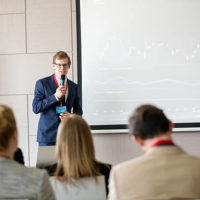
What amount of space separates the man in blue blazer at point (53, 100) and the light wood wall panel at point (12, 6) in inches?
49.1

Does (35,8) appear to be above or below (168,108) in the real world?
above

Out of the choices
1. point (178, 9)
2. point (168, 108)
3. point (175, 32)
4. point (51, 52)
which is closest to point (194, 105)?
point (168, 108)

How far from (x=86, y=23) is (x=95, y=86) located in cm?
84

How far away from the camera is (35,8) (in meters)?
4.59

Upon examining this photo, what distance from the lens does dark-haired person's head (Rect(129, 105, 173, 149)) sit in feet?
5.12

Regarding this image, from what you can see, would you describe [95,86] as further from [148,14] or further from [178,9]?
[178,9]

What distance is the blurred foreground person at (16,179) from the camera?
1.43m

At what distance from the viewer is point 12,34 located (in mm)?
4621

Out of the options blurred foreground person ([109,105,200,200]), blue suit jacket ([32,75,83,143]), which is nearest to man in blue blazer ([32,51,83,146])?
blue suit jacket ([32,75,83,143])

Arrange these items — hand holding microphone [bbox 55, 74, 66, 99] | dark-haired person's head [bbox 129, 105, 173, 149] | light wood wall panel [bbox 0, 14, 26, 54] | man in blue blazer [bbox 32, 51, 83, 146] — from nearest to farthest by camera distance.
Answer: dark-haired person's head [bbox 129, 105, 173, 149]
hand holding microphone [bbox 55, 74, 66, 99]
man in blue blazer [bbox 32, 51, 83, 146]
light wood wall panel [bbox 0, 14, 26, 54]

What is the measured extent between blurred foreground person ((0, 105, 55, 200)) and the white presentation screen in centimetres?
306

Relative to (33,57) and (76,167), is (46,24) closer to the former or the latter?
(33,57)

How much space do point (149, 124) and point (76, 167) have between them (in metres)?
0.59

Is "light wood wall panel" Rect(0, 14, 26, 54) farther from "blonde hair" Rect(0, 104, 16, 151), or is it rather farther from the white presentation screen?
"blonde hair" Rect(0, 104, 16, 151)
